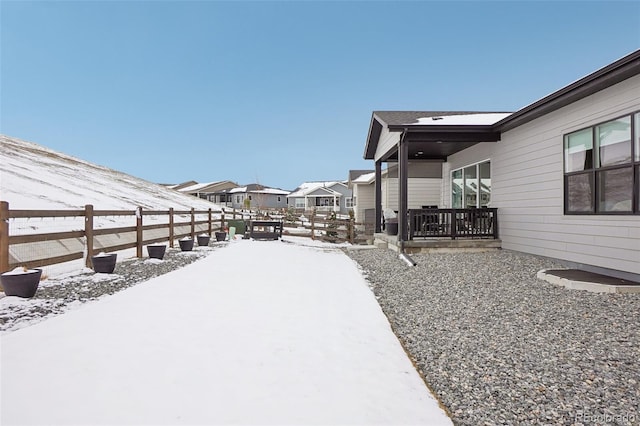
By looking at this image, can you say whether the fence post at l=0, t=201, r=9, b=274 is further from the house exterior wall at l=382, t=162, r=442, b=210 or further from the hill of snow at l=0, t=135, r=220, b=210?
the house exterior wall at l=382, t=162, r=442, b=210

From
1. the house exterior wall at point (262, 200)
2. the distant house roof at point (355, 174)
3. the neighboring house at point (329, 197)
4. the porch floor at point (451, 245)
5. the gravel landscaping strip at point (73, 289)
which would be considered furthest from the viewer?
the house exterior wall at point (262, 200)

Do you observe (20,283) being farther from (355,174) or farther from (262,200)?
(262,200)

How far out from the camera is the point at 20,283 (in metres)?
4.16

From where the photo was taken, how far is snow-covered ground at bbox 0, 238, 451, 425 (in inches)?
78.9

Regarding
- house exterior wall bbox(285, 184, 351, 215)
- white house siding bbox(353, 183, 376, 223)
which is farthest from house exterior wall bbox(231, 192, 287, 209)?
white house siding bbox(353, 183, 376, 223)

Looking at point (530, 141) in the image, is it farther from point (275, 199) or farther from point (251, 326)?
point (275, 199)

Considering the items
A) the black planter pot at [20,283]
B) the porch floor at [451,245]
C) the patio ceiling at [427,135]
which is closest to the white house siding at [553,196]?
the porch floor at [451,245]

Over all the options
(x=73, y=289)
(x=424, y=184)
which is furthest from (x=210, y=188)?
(x=73, y=289)

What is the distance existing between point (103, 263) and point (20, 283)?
67.0 inches

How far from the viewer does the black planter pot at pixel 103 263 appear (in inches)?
230

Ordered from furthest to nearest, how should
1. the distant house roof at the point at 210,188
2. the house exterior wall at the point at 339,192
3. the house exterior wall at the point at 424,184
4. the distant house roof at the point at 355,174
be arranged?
the distant house roof at the point at 210,188 → the house exterior wall at the point at 339,192 → the distant house roof at the point at 355,174 → the house exterior wall at the point at 424,184

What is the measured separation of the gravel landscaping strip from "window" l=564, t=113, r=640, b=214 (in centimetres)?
813

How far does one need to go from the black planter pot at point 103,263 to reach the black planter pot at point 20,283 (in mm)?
1542

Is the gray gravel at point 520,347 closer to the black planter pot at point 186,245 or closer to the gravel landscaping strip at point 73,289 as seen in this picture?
the gravel landscaping strip at point 73,289
